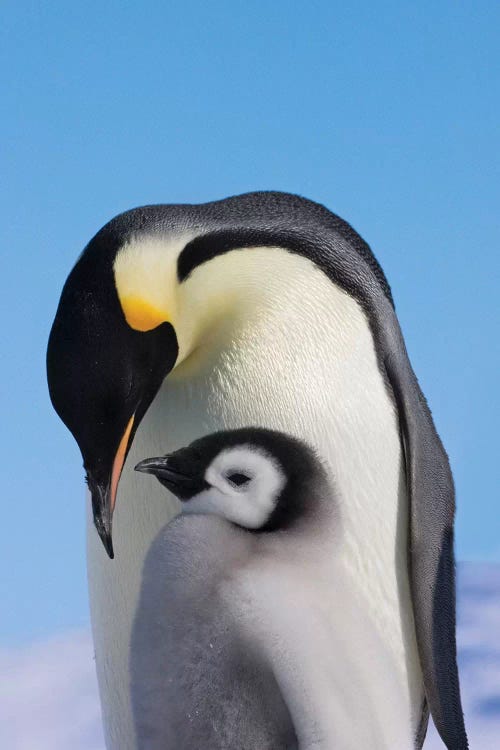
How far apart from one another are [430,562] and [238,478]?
0.66 m

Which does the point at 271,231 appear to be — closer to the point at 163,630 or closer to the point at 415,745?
the point at 163,630

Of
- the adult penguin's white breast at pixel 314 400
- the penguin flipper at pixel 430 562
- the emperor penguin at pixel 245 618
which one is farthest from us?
the penguin flipper at pixel 430 562

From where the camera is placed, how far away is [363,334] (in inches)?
118

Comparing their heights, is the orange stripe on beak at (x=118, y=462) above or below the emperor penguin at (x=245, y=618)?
above

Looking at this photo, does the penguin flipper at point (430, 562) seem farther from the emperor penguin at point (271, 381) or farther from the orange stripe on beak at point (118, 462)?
the orange stripe on beak at point (118, 462)

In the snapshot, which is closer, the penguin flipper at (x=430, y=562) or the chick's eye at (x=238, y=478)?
the chick's eye at (x=238, y=478)

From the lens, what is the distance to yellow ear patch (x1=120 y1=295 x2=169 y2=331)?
104 inches

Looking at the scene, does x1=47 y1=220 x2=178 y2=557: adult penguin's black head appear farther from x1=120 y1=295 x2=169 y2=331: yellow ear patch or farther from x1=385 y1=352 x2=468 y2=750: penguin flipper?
x1=385 y1=352 x2=468 y2=750: penguin flipper

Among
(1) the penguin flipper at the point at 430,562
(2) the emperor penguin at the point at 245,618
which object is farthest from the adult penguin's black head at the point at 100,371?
(1) the penguin flipper at the point at 430,562

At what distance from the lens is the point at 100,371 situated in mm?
2588

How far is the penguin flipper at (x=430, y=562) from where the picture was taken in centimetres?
298

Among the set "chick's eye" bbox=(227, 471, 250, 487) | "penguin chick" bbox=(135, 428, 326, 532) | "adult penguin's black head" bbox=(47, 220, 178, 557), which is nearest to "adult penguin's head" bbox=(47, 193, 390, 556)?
"adult penguin's black head" bbox=(47, 220, 178, 557)

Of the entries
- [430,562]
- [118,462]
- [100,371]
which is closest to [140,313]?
[100,371]

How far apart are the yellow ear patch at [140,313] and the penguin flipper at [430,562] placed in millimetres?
635
